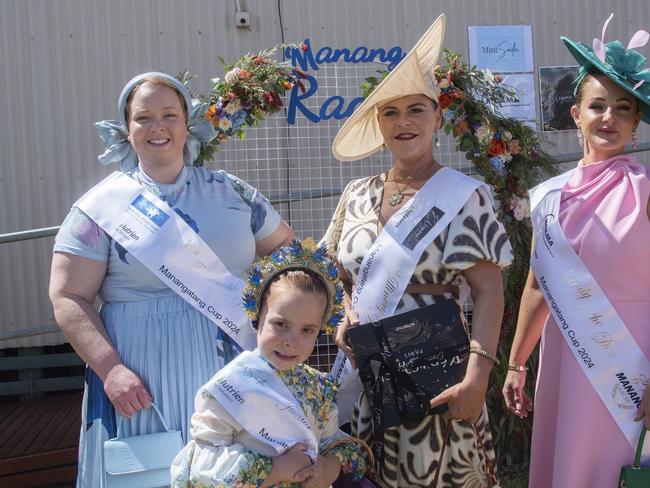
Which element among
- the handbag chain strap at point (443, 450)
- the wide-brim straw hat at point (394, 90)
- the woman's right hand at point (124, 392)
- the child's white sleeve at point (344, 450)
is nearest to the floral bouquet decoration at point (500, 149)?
the wide-brim straw hat at point (394, 90)

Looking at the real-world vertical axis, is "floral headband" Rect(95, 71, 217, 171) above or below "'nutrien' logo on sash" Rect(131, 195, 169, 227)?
above

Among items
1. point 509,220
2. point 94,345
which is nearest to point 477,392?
point 94,345

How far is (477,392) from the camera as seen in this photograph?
7.39ft

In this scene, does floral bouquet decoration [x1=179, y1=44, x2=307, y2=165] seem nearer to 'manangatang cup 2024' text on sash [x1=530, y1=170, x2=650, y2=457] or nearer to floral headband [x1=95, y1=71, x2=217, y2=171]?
floral headband [x1=95, y1=71, x2=217, y2=171]

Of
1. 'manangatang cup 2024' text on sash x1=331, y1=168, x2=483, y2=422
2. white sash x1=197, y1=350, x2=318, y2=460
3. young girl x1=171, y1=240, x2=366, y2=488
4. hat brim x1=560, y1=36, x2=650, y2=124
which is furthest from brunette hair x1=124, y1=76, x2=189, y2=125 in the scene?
hat brim x1=560, y1=36, x2=650, y2=124

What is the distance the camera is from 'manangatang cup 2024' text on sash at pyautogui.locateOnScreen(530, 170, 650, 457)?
2479 mm

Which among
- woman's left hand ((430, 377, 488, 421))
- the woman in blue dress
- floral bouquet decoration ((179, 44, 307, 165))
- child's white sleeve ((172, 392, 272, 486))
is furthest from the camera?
floral bouquet decoration ((179, 44, 307, 165))

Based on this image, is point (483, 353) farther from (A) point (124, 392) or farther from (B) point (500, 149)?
(B) point (500, 149)

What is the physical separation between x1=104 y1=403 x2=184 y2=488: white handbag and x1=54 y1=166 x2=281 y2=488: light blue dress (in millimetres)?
70

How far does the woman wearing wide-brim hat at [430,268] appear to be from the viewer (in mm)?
2293

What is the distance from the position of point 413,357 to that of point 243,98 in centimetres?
196

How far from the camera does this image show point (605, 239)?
2451 millimetres

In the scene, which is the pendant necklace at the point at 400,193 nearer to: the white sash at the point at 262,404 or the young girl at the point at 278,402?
the young girl at the point at 278,402

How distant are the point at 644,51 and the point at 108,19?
173 inches
